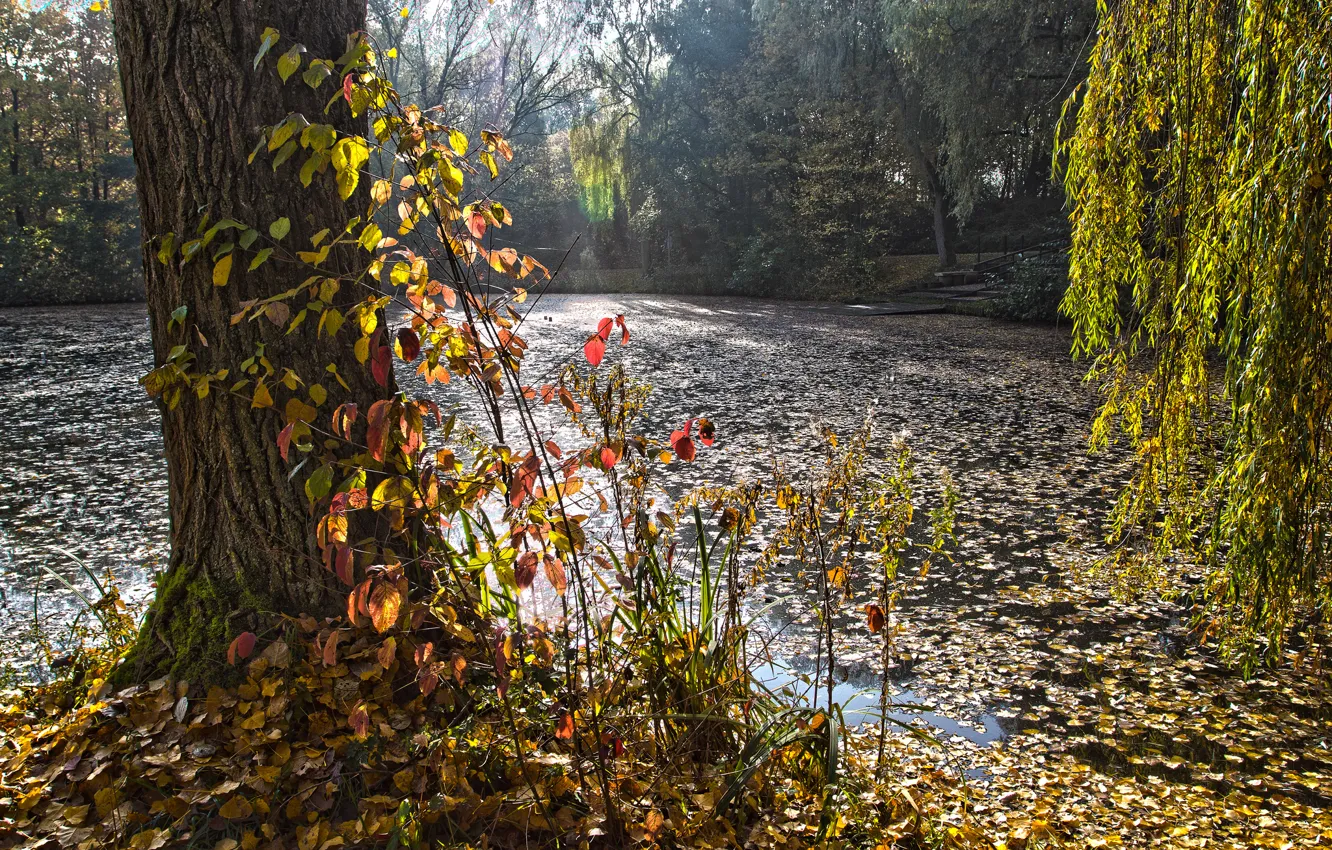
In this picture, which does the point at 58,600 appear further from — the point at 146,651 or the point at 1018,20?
the point at 1018,20

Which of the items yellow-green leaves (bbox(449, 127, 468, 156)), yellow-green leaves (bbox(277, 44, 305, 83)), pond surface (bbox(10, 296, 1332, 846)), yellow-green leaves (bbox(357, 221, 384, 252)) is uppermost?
yellow-green leaves (bbox(277, 44, 305, 83))

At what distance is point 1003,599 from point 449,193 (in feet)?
7.76

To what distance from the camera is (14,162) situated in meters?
17.1

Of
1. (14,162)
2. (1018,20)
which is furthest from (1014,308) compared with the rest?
(14,162)

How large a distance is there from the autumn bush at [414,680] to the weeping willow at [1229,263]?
64 cm

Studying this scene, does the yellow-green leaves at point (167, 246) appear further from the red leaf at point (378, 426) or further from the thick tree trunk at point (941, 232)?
the thick tree trunk at point (941, 232)

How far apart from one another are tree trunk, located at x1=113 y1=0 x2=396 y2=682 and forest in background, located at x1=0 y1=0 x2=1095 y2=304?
46.7ft

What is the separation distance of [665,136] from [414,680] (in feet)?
58.9

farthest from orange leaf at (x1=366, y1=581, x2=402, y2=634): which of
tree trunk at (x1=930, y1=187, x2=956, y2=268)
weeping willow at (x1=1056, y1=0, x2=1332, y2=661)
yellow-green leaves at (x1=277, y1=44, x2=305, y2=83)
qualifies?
tree trunk at (x1=930, y1=187, x2=956, y2=268)

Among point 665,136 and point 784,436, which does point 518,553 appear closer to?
point 784,436

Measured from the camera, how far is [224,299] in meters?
1.67

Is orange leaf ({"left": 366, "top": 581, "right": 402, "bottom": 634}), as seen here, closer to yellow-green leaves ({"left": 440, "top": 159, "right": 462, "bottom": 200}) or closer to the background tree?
yellow-green leaves ({"left": 440, "top": 159, "right": 462, "bottom": 200})

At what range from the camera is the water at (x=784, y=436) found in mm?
2912

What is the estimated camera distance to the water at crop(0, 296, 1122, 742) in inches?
115
